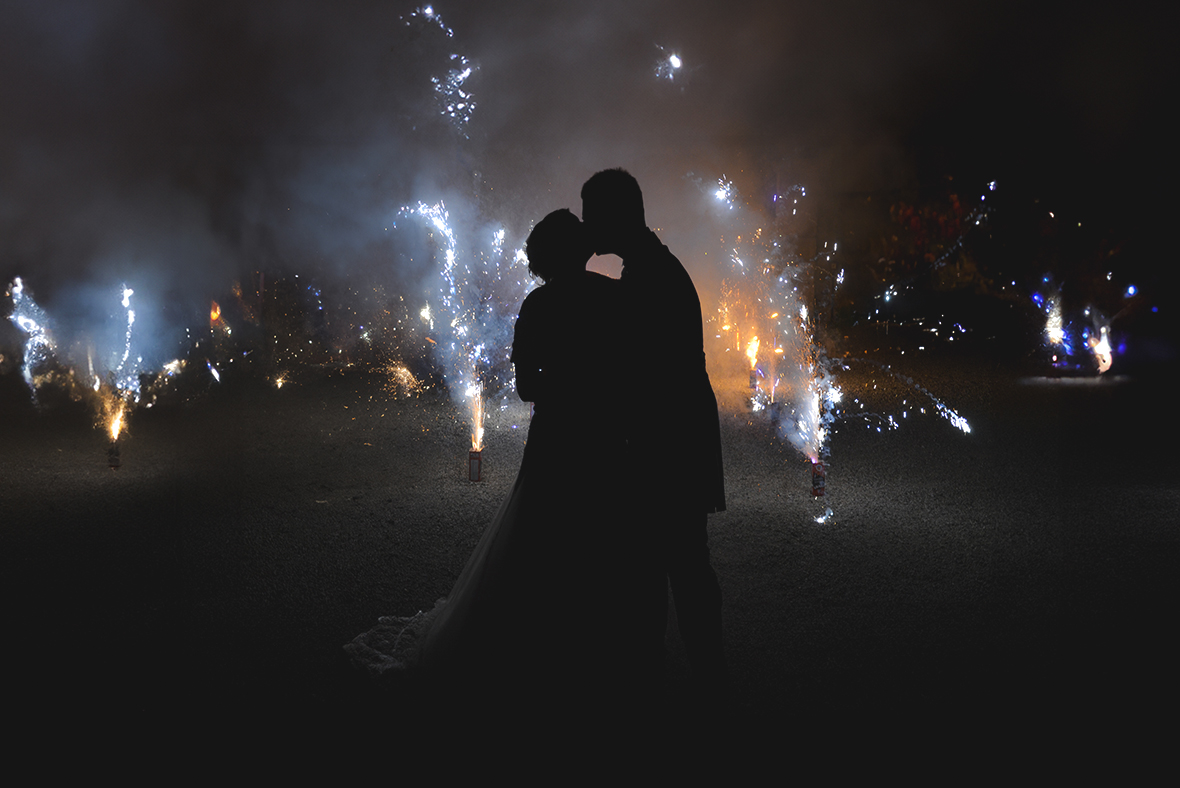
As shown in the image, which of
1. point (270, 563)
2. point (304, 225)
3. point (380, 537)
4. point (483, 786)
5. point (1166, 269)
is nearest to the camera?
point (483, 786)

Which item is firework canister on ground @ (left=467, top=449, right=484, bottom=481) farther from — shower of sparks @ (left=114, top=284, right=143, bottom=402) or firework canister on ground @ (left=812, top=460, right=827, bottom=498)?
shower of sparks @ (left=114, top=284, right=143, bottom=402)

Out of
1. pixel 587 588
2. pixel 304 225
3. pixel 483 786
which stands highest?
pixel 304 225

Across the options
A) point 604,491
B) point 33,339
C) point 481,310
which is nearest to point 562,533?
point 604,491

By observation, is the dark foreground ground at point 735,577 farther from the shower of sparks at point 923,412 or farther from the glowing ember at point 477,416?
the shower of sparks at point 923,412

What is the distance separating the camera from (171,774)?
181cm

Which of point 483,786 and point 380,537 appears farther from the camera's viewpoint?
point 380,537

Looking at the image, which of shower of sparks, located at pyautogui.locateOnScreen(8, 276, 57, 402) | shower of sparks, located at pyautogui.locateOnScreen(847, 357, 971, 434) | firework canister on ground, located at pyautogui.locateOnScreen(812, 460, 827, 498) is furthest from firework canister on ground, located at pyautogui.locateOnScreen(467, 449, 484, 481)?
shower of sparks, located at pyautogui.locateOnScreen(8, 276, 57, 402)

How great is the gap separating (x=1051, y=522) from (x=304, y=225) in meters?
10.2

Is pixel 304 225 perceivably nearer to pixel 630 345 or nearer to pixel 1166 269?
pixel 630 345

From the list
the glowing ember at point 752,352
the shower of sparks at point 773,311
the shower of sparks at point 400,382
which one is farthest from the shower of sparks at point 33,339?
the glowing ember at point 752,352

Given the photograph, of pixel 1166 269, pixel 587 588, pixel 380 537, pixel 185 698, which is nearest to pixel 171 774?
pixel 185 698

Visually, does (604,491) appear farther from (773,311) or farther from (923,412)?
(773,311)

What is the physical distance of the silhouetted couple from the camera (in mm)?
1940

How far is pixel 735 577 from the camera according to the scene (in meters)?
3.18
